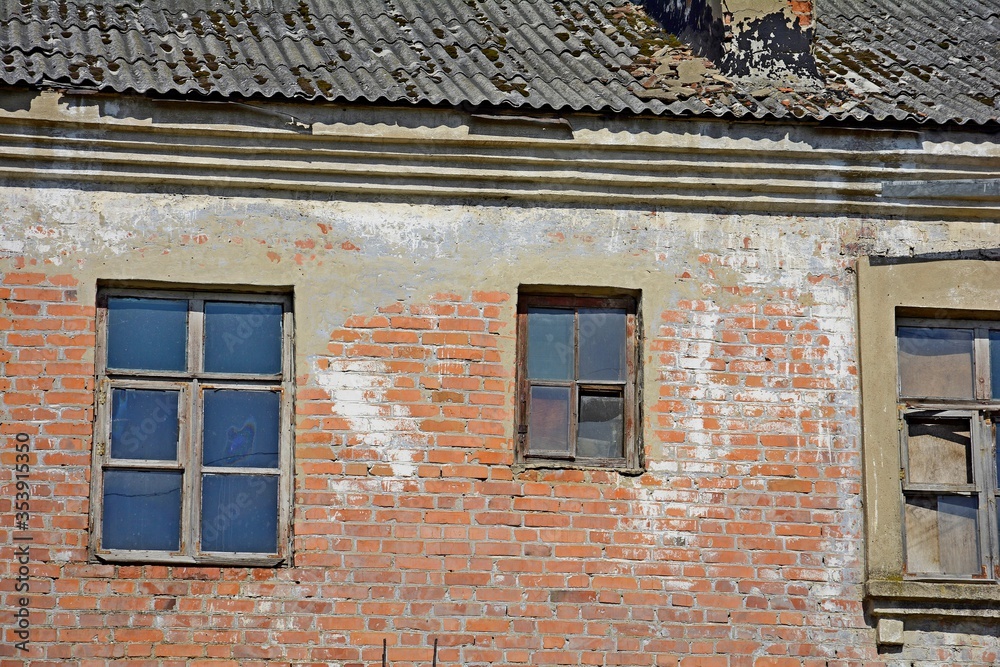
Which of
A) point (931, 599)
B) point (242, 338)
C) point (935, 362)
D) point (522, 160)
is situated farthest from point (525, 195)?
point (931, 599)

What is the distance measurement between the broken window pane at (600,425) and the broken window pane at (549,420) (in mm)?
76

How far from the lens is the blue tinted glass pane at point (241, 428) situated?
691 centimetres

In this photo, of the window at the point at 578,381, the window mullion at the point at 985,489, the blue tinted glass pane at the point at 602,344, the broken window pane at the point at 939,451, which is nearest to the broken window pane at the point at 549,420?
the window at the point at 578,381

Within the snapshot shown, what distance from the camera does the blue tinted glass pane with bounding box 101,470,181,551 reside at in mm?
6797

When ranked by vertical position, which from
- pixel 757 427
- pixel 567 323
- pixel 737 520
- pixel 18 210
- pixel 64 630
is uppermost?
pixel 18 210

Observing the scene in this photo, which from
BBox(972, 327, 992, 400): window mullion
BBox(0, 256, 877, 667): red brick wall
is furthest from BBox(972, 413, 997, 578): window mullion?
BBox(0, 256, 877, 667): red brick wall

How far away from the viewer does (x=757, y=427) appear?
23.1 ft

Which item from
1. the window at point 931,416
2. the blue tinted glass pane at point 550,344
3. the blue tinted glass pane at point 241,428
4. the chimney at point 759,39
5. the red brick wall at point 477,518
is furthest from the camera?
the chimney at point 759,39

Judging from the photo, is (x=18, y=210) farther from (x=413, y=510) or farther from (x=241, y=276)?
(x=413, y=510)

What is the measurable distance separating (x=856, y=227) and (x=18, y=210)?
421cm

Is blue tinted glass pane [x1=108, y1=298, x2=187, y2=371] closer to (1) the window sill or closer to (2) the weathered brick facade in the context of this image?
(2) the weathered brick facade

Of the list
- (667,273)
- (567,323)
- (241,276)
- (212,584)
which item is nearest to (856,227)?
(667,273)

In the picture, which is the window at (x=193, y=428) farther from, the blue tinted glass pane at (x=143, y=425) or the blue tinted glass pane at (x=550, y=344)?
the blue tinted glass pane at (x=550, y=344)

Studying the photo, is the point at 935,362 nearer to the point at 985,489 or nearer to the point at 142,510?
the point at 985,489
